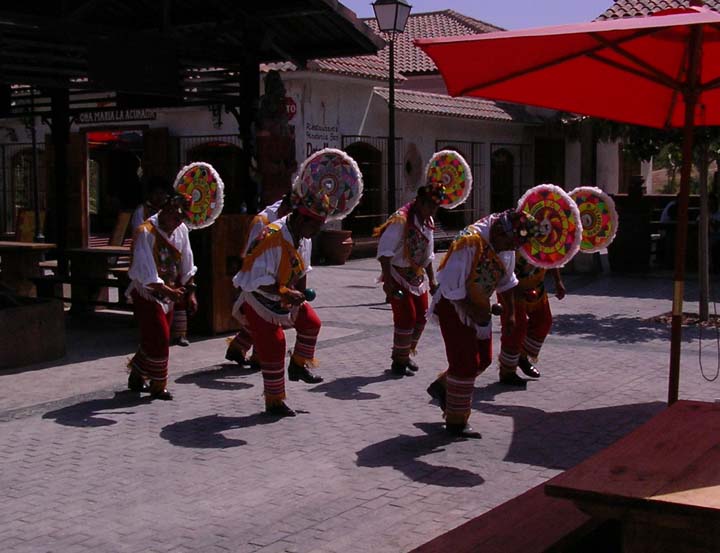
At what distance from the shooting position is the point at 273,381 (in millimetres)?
6992

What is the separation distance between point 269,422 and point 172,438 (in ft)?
2.39

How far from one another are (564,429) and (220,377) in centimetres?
314

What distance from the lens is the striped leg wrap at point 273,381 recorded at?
692cm

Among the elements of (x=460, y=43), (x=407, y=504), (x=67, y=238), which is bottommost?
(x=407, y=504)

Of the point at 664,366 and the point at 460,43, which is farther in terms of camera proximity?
the point at 664,366

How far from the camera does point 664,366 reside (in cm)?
903

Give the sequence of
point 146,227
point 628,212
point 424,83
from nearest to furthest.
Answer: point 146,227 < point 628,212 < point 424,83

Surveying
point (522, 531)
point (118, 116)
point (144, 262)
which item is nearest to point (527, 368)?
point (144, 262)

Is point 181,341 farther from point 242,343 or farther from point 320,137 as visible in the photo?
point 320,137

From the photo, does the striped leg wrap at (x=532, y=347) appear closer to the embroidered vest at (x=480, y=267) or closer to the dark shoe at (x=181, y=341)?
the embroidered vest at (x=480, y=267)

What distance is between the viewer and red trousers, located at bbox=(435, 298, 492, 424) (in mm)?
6258

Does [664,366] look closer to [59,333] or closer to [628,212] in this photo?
[59,333]

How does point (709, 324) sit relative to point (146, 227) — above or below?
below

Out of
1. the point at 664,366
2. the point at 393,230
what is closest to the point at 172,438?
the point at 393,230
